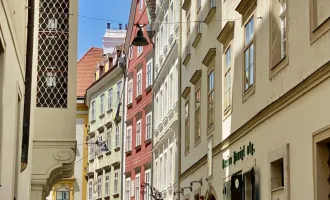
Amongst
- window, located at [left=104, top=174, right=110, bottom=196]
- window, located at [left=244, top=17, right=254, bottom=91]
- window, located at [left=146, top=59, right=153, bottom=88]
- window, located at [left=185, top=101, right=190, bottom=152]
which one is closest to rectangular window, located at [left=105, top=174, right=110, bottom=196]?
window, located at [left=104, top=174, right=110, bottom=196]

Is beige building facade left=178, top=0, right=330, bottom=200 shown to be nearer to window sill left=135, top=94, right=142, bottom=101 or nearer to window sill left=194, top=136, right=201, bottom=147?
window sill left=194, top=136, right=201, bottom=147

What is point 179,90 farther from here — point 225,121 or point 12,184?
point 12,184

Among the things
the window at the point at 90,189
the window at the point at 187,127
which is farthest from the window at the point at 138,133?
the window at the point at 187,127

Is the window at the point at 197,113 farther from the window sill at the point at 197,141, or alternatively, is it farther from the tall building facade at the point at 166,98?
the tall building facade at the point at 166,98

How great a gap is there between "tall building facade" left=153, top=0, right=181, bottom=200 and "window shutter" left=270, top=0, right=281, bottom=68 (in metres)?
12.8

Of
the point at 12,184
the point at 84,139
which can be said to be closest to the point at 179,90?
the point at 12,184

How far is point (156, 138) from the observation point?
34.7 metres

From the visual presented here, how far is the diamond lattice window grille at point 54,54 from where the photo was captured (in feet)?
60.0

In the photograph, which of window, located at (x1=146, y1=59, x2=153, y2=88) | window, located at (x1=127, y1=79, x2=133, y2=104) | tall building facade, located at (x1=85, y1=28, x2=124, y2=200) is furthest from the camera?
tall building facade, located at (x1=85, y1=28, x2=124, y2=200)

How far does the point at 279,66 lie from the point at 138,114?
28826 mm

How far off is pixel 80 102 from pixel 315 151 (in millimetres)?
48792

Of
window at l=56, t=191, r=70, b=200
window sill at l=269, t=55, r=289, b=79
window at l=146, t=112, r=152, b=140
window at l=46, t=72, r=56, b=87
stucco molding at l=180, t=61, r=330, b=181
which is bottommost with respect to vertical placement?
stucco molding at l=180, t=61, r=330, b=181

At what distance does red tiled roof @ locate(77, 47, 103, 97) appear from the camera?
61812mm

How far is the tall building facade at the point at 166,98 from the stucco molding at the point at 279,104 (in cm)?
860
